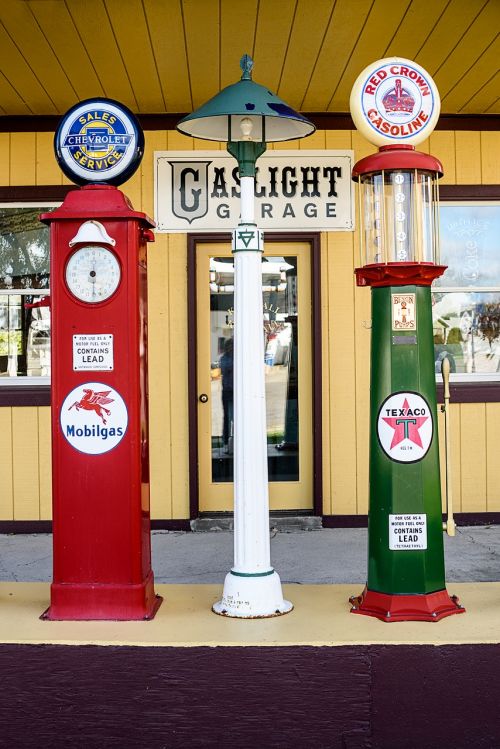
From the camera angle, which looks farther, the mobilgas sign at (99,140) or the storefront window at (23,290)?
the storefront window at (23,290)

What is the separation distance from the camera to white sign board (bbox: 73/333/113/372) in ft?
13.8

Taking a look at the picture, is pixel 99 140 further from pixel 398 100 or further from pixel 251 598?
pixel 251 598

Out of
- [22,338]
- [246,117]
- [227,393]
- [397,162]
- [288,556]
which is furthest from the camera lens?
[227,393]

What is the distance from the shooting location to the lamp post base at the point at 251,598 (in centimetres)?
418

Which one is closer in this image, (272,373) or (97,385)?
(97,385)

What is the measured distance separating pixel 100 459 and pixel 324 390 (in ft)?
10.8

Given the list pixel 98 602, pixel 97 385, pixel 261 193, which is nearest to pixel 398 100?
pixel 97 385

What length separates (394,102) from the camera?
13.6ft

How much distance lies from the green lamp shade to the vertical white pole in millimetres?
314

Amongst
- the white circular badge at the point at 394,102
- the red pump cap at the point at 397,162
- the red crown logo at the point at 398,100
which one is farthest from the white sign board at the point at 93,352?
the red crown logo at the point at 398,100

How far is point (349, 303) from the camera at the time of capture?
7.21 meters

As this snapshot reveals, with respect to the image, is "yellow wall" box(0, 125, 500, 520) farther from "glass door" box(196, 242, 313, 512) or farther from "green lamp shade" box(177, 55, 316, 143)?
"green lamp shade" box(177, 55, 316, 143)

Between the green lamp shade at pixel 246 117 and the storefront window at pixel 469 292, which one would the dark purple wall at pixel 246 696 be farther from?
the storefront window at pixel 469 292

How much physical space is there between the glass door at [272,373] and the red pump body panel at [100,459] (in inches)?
118
